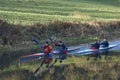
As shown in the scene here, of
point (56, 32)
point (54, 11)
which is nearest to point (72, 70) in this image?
point (56, 32)

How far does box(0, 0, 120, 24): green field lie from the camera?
34469 mm

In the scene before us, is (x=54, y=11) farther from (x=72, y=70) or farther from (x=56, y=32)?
(x=72, y=70)

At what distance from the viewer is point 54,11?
39250mm

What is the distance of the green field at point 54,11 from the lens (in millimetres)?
34469

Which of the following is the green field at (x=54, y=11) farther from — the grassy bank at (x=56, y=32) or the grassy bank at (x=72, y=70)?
the grassy bank at (x=72, y=70)

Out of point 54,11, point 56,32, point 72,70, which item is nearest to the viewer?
point 72,70

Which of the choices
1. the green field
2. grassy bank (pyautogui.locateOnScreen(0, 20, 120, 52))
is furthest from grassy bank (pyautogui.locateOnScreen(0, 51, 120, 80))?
the green field

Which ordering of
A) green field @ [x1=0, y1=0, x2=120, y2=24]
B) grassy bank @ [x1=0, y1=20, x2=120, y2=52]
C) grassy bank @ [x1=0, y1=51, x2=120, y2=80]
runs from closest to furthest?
grassy bank @ [x1=0, y1=51, x2=120, y2=80] → grassy bank @ [x1=0, y1=20, x2=120, y2=52] → green field @ [x1=0, y1=0, x2=120, y2=24]

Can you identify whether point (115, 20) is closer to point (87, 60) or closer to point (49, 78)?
point (87, 60)

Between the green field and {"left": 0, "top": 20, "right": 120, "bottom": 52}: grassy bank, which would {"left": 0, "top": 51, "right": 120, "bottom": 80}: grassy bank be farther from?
the green field

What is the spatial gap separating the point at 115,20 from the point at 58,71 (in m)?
13.1

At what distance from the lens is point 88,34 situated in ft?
112

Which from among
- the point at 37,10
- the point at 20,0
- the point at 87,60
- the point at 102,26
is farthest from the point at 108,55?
the point at 20,0

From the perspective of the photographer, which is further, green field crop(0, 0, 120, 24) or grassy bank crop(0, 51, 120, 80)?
green field crop(0, 0, 120, 24)
